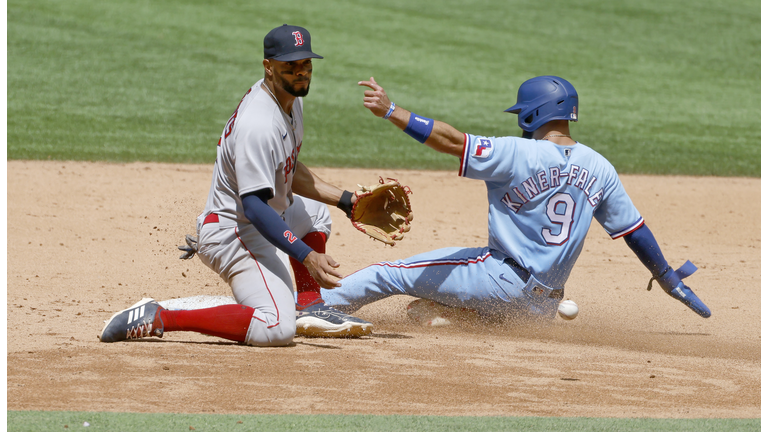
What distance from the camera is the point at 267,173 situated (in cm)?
409

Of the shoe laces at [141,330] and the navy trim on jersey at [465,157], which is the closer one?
the shoe laces at [141,330]

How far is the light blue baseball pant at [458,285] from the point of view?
Answer: 4609 mm

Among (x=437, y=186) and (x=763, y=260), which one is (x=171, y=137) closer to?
(x=437, y=186)

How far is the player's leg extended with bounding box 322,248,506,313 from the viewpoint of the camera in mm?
4633

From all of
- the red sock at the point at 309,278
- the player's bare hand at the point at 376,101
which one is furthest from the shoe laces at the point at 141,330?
the player's bare hand at the point at 376,101

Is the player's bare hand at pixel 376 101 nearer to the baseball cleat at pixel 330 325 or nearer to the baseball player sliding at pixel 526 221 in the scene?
the baseball player sliding at pixel 526 221

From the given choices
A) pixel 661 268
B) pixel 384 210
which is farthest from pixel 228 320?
pixel 661 268

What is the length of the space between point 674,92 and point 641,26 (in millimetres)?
4130

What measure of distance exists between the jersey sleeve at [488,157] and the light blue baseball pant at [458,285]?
1.44 ft

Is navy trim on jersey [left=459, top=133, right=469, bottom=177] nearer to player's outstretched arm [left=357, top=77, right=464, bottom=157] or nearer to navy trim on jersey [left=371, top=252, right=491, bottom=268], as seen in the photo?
player's outstretched arm [left=357, top=77, right=464, bottom=157]

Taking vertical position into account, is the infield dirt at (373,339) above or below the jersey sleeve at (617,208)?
below

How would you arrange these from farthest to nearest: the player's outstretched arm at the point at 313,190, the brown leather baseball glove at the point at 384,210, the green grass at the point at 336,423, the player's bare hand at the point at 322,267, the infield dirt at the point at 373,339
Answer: the player's outstretched arm at the point at 313,190, the brown leather baseball glove at the point at 384,210, the player's bare hand at the point at 322,267, the infield dirt at the point at 373,339, the green grass at the point at 336,423

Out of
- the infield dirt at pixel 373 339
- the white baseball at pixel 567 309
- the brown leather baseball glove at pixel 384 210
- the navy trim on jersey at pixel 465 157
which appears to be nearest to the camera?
the infield dirt at pixel 373 339

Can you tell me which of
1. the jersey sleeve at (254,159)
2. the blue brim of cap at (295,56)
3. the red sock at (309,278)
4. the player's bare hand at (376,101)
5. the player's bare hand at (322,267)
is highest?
the blue brim of cap at (295,56)
